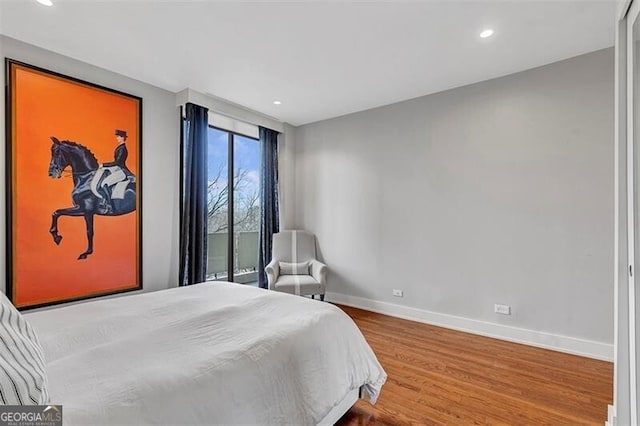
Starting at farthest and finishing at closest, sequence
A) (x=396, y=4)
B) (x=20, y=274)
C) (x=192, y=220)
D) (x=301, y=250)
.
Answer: (x=301, y=250)
(x=192, y=220)
(x=20, y=274)
(x=396, y=4)

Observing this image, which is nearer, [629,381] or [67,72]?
[629,381]

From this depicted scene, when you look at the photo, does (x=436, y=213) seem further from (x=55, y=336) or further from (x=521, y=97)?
(x=55, y=336)

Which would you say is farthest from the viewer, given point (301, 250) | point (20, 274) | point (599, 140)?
point (301, 250)

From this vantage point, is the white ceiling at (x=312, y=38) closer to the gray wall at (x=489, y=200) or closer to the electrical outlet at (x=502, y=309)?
the gray wall at (x=489, y=200)

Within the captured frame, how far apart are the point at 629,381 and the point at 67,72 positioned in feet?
14.9

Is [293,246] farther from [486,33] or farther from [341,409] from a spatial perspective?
[486,33]

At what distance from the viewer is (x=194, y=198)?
3441 millimetres

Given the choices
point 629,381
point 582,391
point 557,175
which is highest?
point 557,175

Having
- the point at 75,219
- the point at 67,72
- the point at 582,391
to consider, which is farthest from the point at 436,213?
the point at 67,72

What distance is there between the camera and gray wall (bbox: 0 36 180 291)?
10.2 feet

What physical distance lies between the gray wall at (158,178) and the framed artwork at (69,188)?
91 millimetres

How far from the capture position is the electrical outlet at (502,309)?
9.80 ft

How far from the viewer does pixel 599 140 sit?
2.59 meters

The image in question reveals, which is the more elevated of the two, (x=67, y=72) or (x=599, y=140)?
(x=67, y=72)
